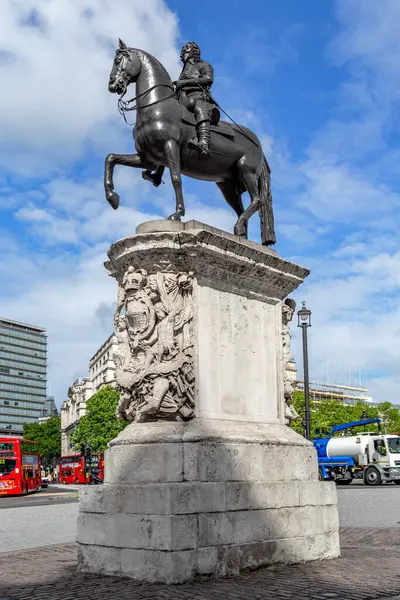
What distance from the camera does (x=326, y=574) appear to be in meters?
7.90

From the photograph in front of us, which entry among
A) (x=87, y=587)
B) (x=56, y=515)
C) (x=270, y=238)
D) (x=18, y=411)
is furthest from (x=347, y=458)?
(x=18, y=411)

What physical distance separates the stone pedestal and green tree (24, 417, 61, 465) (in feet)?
415

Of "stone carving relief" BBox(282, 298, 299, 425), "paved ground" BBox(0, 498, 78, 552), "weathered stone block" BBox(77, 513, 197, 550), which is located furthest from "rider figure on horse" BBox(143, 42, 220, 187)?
"paved ground" BBox(0, 498, 78, 552)

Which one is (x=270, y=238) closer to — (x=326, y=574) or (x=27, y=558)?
(x=326, y=574)

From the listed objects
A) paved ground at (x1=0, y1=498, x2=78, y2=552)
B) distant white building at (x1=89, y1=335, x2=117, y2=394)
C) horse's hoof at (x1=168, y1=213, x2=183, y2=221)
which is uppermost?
distant white building at (x1=89, y1=335, x2=117, y2=394)

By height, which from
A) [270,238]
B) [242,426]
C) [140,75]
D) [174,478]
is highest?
[140,75]

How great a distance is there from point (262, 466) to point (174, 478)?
4.46 feet

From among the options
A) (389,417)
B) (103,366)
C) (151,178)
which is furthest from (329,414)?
(151,178)

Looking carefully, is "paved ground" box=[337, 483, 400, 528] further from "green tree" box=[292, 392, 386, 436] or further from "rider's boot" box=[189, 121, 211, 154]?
"green tree" box=[292, 392, 386, 436]

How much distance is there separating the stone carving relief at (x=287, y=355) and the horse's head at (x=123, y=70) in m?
3.85

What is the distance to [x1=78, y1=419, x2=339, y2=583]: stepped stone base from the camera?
25.0ft

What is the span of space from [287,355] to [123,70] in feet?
15.1

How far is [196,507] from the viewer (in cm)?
772

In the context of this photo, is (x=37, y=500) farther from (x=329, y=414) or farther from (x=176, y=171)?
(x=329, y=414)
